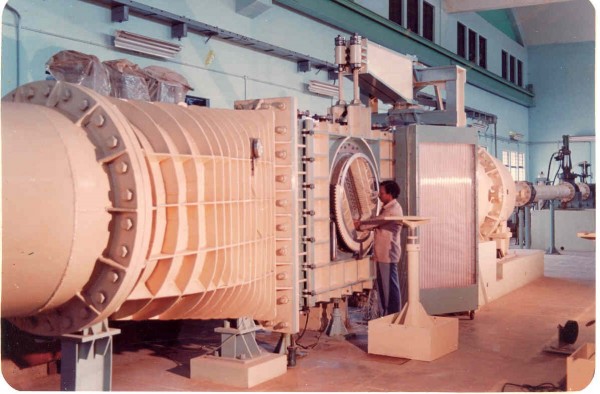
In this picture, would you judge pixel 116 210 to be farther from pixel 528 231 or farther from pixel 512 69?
pixel 512 69

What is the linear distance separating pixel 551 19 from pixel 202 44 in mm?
13212

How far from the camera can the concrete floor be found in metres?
5.16

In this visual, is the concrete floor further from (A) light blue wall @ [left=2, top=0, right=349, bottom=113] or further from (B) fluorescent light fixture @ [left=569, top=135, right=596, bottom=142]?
(B) fluorescent light fixture @ [left=569, top=135, right=596, bottom=142]

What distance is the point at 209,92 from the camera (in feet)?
32.1

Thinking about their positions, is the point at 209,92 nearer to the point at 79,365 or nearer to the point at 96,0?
the point at 96,0

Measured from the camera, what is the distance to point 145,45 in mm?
8516

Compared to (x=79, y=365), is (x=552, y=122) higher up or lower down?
higher up

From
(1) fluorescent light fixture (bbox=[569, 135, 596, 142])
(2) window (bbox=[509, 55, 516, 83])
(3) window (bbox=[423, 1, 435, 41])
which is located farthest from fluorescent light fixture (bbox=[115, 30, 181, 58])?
(2) window (bbox=[509, 55, 516, 83])

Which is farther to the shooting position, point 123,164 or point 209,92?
point 209,92

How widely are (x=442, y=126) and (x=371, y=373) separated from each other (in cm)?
304

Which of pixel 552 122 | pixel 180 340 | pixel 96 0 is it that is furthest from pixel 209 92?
pixel 552 122

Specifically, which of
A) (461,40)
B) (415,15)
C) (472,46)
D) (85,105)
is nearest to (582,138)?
(472,46)

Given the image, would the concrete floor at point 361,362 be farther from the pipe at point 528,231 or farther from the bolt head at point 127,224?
the pipe at point 528,231

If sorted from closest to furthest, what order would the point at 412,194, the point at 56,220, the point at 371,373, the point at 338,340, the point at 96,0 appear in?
the point at 56,220 → the point at 371,373 → the point at 338,340 → the point at 412,194 → the point at 96,0
